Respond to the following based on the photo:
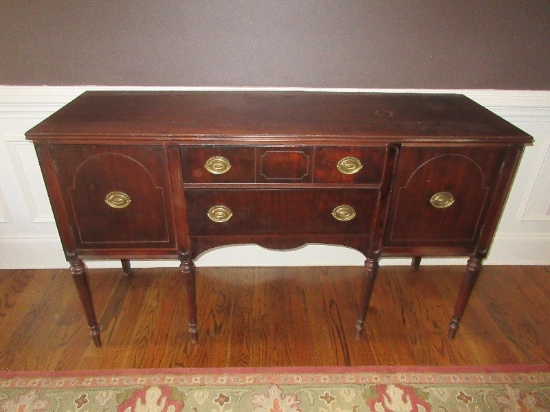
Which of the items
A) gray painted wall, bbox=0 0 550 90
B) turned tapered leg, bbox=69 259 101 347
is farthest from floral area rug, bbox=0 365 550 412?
gray painted wall, bbox=0 0 550 90

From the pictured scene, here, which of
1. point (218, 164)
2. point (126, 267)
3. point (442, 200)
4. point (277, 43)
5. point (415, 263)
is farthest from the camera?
point (415, 263)

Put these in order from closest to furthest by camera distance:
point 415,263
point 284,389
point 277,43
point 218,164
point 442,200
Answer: point 218,164 < point 442,200 < point 284,389 < point 277,43 < point 415,263

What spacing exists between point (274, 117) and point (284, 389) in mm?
1100

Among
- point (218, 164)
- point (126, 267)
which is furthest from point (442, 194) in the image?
point (126, 267)

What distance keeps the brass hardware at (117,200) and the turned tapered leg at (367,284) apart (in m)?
0.97

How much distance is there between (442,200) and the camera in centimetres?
152

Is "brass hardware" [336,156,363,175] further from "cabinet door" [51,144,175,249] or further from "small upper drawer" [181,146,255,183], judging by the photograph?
"cabinet door" [51,144,175,249]

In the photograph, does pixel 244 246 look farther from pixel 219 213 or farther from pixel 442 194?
pixel 442 194

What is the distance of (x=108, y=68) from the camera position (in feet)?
6.06

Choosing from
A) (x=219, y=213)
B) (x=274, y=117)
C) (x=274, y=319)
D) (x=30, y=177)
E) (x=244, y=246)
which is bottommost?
(x=274, y=319)

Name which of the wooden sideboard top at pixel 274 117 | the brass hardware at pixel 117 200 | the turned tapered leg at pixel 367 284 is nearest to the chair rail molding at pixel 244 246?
the wooden sideboard top at pixel 274 117

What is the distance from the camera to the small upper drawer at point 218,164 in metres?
1.40

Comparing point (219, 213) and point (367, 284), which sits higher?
point (219, 213)

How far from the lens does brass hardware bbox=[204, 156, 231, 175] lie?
4.64ft
